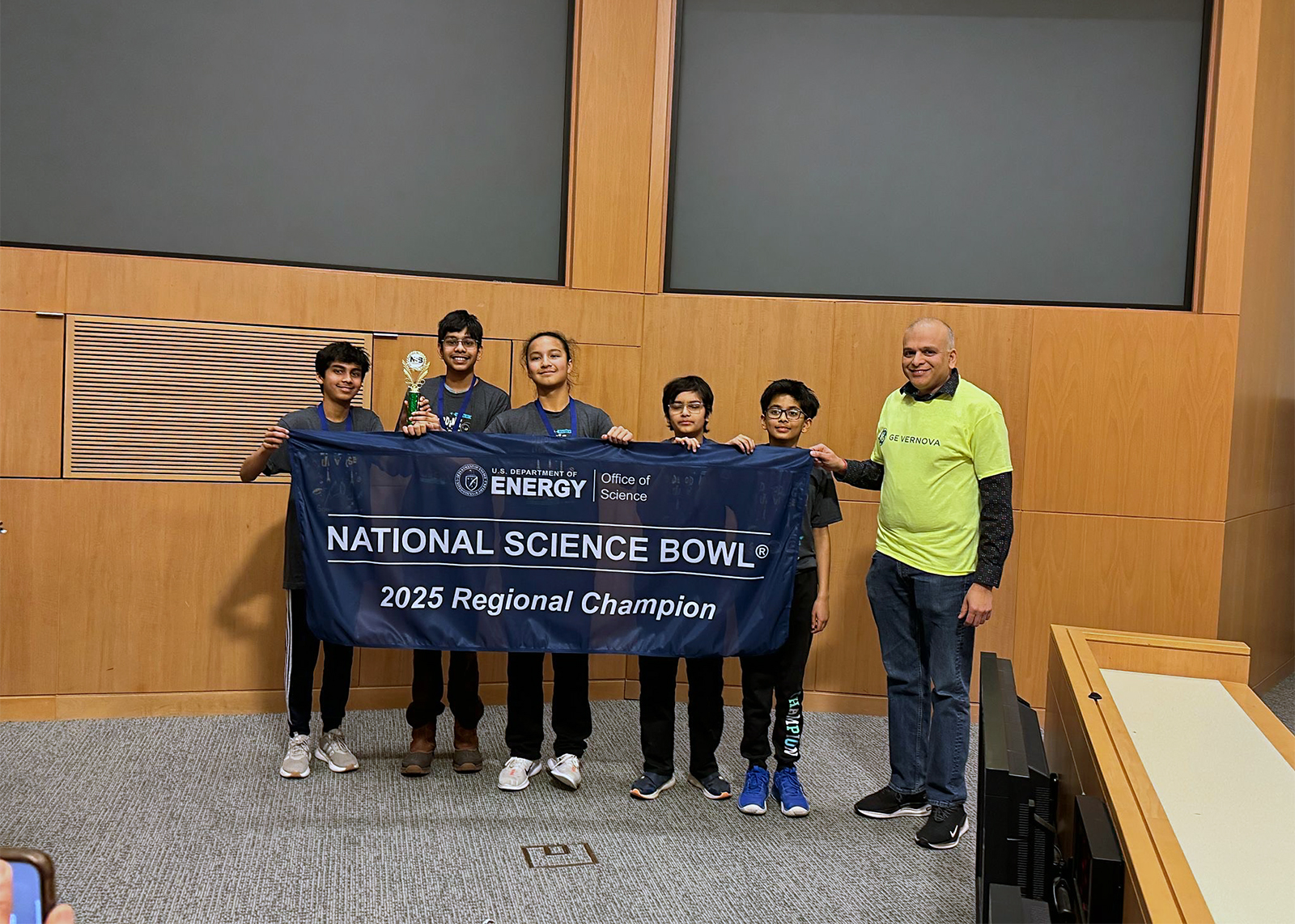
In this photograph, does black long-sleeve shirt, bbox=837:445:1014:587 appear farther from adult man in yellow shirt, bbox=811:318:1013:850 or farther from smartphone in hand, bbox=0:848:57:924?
smartphone in hand, bbox=0:848:57:924

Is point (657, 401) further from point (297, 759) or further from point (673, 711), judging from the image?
point (297, 759)

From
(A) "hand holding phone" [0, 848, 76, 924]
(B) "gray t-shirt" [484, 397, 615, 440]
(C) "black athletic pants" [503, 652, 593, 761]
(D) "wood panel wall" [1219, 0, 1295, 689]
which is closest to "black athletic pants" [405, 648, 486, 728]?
(C) "black athletic pants" [503, 652, 593, 761]

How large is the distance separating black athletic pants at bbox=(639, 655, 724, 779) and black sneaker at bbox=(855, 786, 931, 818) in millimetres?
515

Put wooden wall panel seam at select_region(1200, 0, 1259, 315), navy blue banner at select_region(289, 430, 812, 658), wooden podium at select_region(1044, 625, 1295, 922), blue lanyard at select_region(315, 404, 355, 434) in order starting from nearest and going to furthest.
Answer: wooden podium at select_region(1044, 625, 1295, 922)
navy blue banner at select_region(289, 430, 812, 658)
blue lanyard at select_region(315, 404, 355, 434)
wooden wall panel seam at select_region(1200, 0, 1259, 315)

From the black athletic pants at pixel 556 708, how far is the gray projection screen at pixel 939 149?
1949 millimetres

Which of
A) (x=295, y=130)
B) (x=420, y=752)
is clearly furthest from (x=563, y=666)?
(x=295, y=130)

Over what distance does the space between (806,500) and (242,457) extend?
2.36 m

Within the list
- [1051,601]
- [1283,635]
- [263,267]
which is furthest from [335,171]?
[1283,635]

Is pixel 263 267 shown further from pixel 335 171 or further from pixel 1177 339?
pixel 1177 339

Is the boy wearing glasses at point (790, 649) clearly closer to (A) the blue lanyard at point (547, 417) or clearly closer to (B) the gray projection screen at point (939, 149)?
(A) the blue lanyard at point (547, 417)

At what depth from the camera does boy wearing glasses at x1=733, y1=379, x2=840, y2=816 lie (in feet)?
11.3

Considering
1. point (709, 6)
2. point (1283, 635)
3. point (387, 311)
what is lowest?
point (1283, 635)

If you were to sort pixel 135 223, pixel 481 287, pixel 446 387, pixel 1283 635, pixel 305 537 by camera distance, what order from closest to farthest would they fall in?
pixel 305 537
pixel 446 387
pixel 135 223
pixel 481 287
pixel 1283 635

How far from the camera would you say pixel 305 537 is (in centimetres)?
331
